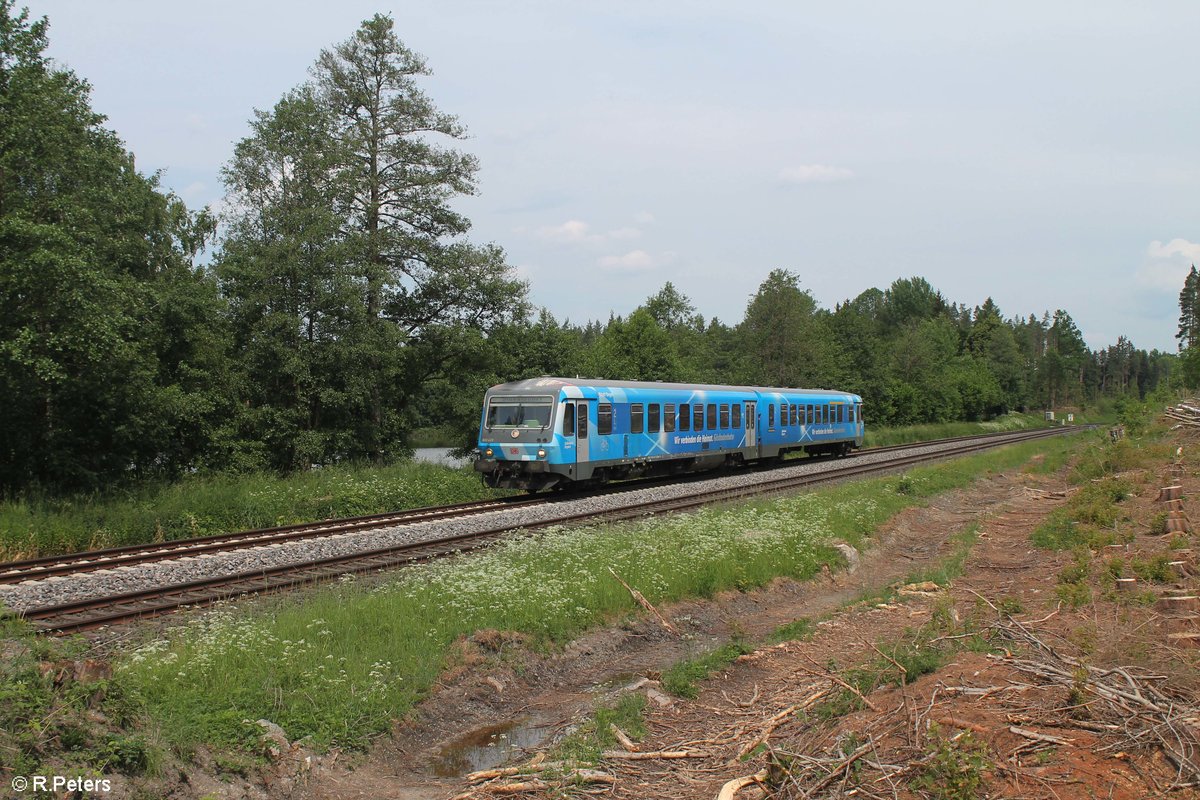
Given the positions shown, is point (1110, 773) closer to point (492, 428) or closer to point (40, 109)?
point (492, 428)

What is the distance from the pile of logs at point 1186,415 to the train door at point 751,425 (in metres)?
14.3

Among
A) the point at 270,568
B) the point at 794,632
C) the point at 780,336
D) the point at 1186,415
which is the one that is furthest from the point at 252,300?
the point at 780,336

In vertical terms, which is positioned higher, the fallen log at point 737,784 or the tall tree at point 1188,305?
the tall tree at point 1188,305

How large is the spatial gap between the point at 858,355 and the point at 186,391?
192 ft

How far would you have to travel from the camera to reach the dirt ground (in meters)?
4.70

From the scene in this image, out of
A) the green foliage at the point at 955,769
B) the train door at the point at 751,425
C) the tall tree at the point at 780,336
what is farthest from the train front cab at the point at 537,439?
the tall tree at the point at 780,336

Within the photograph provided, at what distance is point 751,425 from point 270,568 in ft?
65.9

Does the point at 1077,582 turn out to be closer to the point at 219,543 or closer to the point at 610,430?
the point at 219,543

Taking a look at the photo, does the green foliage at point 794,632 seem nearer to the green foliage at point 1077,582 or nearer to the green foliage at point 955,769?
the green foliage at point 1077,582

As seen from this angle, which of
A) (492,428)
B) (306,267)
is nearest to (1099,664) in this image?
(492,428)

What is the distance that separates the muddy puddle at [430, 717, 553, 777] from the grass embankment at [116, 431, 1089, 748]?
0.59m

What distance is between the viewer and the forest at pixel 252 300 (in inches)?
631

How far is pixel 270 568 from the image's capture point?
38.3 ft

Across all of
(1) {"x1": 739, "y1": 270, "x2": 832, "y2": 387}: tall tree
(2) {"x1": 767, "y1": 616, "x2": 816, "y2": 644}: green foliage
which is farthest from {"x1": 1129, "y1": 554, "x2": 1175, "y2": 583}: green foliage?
(1) {"x1": 739, "y1": 270, "x2": 832, "y2": 387}: tall tree
